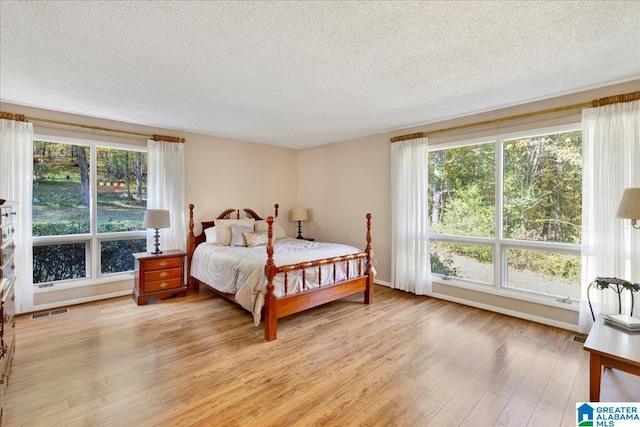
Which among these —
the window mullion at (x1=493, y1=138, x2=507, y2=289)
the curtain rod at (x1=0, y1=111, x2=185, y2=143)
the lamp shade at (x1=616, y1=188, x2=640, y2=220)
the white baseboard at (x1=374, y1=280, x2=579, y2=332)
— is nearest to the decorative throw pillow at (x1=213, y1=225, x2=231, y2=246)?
the curtain rod at (x1=0, y1=111, x2=185, y2=143)

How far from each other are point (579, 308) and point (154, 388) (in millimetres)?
4063

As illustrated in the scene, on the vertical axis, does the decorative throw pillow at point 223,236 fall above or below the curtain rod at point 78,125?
A: below

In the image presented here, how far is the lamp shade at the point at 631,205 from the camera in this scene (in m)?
2.18

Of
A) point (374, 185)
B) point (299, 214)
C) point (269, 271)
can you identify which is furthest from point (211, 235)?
point (374, 185)

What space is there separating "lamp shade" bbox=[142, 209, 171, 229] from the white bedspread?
2.14ft

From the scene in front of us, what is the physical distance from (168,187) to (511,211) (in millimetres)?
4753

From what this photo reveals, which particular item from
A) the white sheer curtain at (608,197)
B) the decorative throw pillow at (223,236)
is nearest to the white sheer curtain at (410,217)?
the white sheer curtain at (608,197)

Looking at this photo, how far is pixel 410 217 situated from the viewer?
4332mm

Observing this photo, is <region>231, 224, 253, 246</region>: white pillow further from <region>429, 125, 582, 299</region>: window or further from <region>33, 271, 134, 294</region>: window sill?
<region>429, 125, 582, 299</region>: window

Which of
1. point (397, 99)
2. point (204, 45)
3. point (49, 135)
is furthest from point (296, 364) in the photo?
point (49, 135)

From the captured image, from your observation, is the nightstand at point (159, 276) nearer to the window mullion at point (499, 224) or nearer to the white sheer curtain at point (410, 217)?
the white sheer curtain at point (410, 217)

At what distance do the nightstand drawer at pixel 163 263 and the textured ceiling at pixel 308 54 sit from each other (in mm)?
1955

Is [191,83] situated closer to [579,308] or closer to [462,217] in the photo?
[462,217]

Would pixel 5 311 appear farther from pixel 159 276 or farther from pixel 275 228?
pixel 275 228
